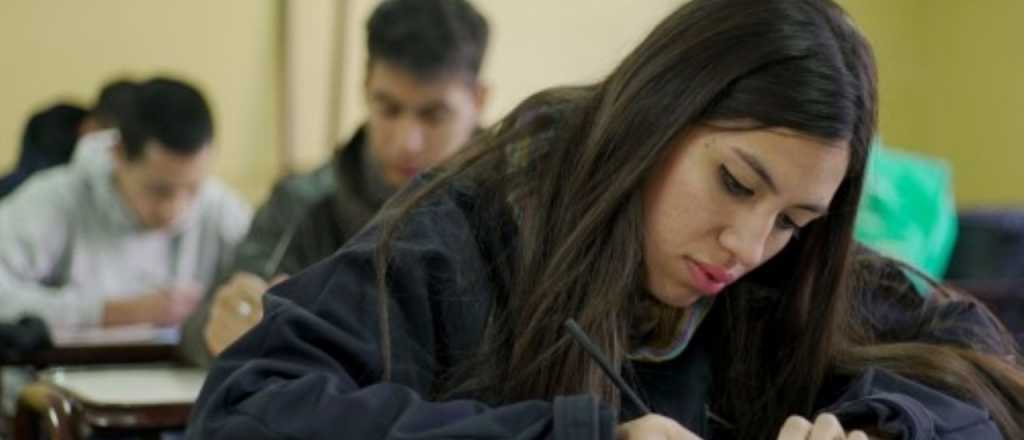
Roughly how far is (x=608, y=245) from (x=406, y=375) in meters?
0.19

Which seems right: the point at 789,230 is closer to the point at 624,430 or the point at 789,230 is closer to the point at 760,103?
the point at 760,103

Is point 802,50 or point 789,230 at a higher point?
point 802,50

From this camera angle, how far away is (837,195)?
134cm

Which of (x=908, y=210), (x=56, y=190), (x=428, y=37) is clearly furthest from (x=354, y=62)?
(x=908, y=210)

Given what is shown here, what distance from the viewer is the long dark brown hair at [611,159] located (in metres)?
1.22

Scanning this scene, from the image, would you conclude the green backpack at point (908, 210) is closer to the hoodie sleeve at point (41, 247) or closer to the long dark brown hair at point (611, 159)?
the long dark brown hair at point (611, 159)

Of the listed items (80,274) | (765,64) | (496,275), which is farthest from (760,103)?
(80,274)

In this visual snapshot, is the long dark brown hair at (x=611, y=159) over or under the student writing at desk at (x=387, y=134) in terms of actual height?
over

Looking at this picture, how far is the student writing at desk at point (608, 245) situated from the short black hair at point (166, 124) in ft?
6.89

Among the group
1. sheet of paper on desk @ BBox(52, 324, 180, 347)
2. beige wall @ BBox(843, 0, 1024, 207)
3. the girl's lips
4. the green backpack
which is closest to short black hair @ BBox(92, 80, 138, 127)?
sheet of paper on desk @ BBox(52, 324, 180, 347)

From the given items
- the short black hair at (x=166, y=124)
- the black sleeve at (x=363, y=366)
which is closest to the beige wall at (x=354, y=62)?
the short black hair at (x=166, y=124)

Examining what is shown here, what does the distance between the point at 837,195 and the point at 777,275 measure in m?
0.13

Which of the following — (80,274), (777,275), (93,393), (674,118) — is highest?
(674,118)

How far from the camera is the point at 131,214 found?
3.36 meters
